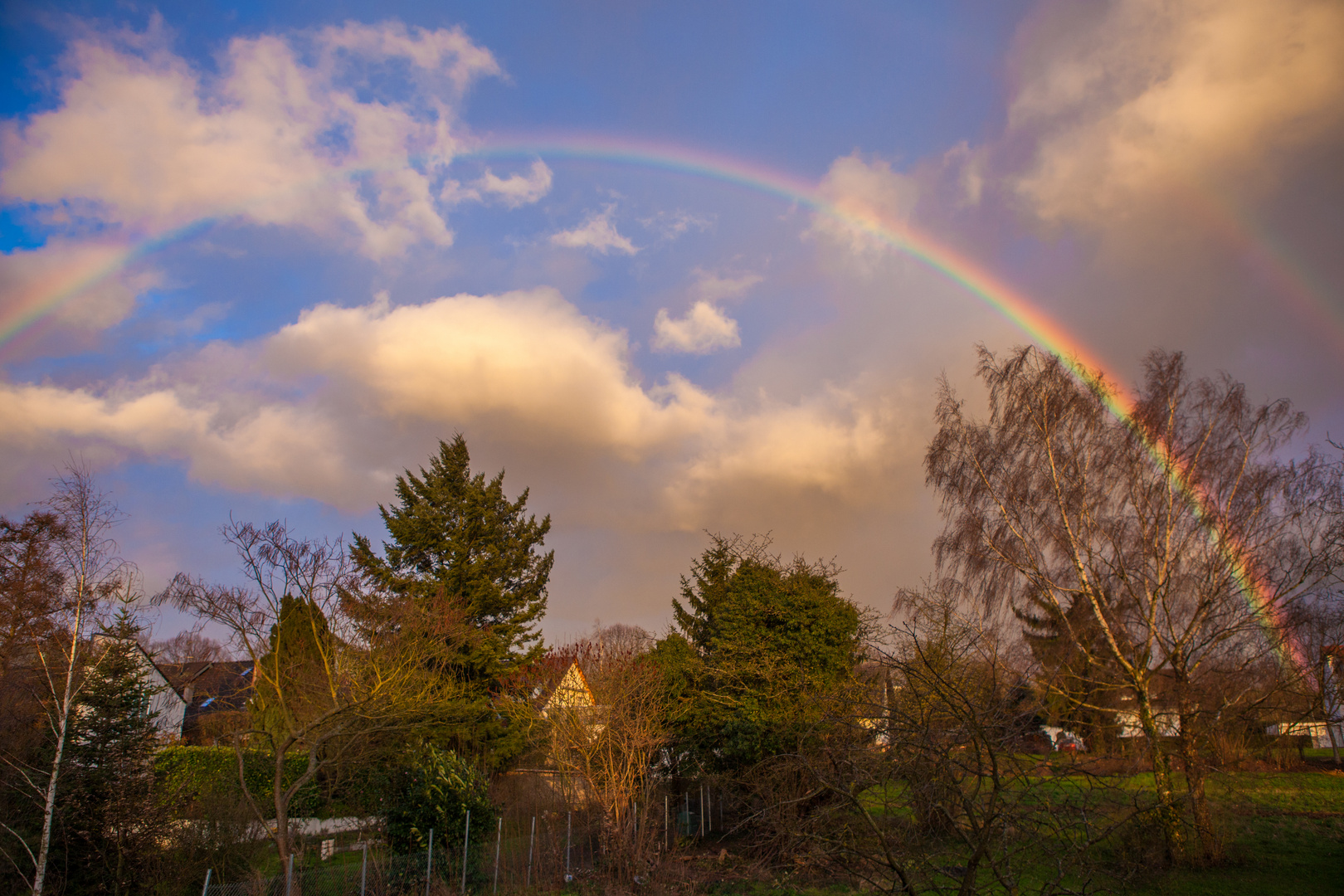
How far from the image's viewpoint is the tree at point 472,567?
26.1 metres

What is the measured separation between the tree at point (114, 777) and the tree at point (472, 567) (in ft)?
37.7

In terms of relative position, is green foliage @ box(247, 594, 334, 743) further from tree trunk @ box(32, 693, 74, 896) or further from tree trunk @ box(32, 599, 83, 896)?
tree trunk @ box(32, 693, 74, 896)

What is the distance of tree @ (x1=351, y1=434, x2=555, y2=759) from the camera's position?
26.1 meters

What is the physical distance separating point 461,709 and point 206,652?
19.1 m

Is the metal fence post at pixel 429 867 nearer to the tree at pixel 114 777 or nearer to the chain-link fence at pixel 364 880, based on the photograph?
the chain-link fence at pixel 364 880

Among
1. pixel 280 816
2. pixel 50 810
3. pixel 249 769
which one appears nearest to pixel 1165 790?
pixel 280 816

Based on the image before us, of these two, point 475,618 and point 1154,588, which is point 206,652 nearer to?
point 475,618

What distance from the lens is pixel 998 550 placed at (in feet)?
59.4

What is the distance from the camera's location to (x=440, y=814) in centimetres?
1453

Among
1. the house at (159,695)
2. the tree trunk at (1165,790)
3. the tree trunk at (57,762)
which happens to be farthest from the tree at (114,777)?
the tree trunk at (1165,790)

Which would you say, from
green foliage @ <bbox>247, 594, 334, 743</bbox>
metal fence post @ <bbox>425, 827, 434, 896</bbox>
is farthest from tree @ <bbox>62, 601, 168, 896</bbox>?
metal fence post @ <bbox>425, 827, 434, 896</bbox>

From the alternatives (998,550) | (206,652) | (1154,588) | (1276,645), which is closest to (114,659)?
(998,550)

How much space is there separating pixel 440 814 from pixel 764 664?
27.8 ft

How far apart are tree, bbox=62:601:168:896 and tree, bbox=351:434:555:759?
1149cm
